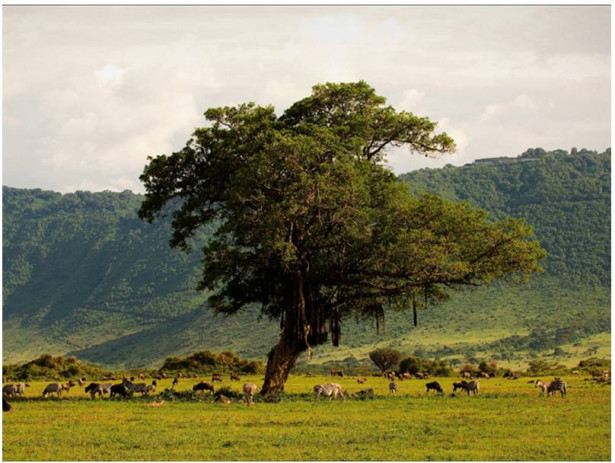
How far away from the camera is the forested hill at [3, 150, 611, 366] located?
399 ft

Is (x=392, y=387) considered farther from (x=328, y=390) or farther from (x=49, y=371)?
(x=49, y=371)

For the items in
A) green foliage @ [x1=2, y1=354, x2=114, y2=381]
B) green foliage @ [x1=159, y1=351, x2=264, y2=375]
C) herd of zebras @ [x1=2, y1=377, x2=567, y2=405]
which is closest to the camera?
herd of zebras @ [x1=2, y1=377, x2=567, y2=405]

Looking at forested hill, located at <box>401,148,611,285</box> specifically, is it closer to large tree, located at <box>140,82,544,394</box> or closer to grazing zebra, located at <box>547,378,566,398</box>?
large tree, located at <box>140,82,544,394</box>

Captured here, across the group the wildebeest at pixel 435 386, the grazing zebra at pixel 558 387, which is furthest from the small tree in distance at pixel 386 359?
the grazing zebra at pixel 558 387

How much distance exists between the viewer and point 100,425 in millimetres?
28578

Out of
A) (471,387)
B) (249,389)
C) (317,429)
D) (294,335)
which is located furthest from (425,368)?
(317,429)

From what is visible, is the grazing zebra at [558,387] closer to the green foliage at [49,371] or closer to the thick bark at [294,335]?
the thick bark at [294,335]

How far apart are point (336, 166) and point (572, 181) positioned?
400ft

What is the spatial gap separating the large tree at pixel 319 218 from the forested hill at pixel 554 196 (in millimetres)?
86100

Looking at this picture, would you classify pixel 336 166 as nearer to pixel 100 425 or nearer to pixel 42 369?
pixel 100 425

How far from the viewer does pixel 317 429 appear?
27062 millimetres

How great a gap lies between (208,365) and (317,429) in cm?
3891

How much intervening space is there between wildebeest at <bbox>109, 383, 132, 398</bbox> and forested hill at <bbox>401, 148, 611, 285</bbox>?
8845 centimetres

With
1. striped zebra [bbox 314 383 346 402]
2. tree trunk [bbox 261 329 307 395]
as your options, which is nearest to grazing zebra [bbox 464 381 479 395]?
striped zebra [bbox 314 383 346 402]
